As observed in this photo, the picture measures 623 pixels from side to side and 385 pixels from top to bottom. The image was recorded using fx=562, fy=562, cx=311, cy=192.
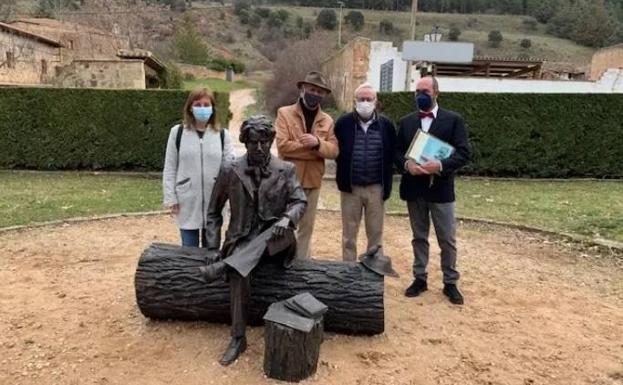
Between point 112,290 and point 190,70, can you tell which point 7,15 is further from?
point 112,290

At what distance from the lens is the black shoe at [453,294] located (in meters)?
4.96

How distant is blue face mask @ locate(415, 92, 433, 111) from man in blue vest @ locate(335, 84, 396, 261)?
33 cm

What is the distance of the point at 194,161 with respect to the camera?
4.57 meters

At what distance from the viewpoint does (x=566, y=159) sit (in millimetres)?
13039

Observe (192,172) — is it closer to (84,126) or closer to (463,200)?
(463,200)

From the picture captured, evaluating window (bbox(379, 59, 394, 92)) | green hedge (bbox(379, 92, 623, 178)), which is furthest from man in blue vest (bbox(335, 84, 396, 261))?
window (bbox(379, 59, 394, 92))

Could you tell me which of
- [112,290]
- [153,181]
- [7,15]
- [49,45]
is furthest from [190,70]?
[112,290]

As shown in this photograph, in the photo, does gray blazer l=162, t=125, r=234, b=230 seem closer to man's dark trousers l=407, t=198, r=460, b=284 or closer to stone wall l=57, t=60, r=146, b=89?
man's dark trousers l=407, t=198, r=460, b=284

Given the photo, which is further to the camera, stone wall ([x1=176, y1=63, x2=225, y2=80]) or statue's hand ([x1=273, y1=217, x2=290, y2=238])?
stone wall ([x1=176, y1=63, x2=225, y2=80])

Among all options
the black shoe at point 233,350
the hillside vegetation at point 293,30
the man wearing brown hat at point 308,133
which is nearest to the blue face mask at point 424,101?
the man wearing brown hat at point 308,133

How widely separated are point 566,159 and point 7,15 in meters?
33.5

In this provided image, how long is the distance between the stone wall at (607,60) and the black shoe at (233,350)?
24.7 metres

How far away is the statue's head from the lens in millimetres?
3723

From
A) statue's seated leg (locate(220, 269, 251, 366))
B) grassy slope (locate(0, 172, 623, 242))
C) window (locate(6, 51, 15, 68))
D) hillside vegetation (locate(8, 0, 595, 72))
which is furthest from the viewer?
hillside vegetation (locate(8, 0, 595, 72))
